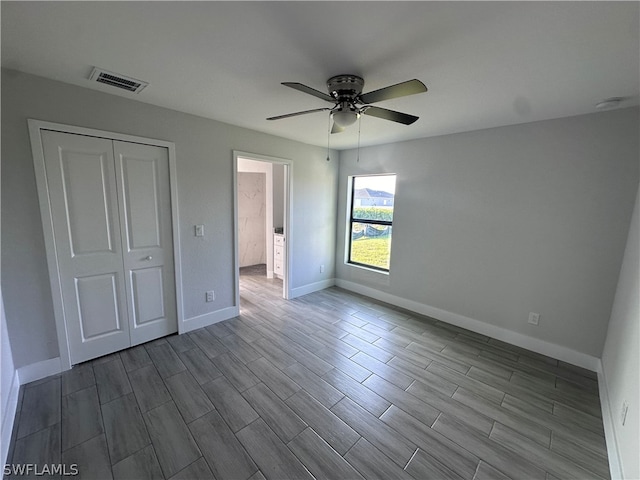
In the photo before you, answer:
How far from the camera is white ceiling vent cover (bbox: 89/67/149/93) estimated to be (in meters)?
1.88

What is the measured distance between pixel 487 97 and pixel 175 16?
2.27 metres

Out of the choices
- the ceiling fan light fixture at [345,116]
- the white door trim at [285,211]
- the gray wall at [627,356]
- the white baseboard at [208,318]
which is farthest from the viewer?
the white door trim at [285,211]

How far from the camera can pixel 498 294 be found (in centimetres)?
298

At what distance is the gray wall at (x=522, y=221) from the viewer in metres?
2.33

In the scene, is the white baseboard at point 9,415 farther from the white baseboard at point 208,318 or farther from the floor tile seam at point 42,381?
the white baseboard at point 208,318

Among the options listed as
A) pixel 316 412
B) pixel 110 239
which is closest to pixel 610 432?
pixel 316 412

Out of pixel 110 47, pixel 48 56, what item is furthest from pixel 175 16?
pixel 48 56

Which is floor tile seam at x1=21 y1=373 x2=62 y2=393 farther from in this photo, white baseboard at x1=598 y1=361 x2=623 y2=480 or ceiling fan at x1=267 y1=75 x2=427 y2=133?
white baseboard at x1=598 y1=361 x2=623 y2=480

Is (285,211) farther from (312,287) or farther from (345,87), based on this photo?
(345,87)

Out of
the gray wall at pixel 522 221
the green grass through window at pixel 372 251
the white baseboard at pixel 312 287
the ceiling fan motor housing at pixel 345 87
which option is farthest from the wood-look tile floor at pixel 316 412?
the ceiling fan motor housing at pixel 345 87

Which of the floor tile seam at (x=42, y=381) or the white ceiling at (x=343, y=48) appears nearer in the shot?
the white ceiling at (x=343, y=48)

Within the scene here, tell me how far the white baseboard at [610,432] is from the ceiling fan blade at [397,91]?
8.07ft

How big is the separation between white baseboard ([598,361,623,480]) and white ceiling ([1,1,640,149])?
91.6 inches

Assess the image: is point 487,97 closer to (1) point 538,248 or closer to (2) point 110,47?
(1) point 538,248
